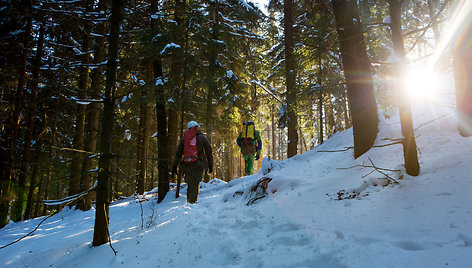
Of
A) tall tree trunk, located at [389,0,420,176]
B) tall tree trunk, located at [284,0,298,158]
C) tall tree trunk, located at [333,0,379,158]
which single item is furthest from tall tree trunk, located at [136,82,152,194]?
tall tree trunk, located at [389,0,420,176]

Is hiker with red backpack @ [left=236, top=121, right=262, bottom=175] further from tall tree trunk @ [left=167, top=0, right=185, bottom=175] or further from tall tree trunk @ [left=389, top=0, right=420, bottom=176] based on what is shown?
tall tree trunk @ [left=389, top=0, right=420, bottom=176]

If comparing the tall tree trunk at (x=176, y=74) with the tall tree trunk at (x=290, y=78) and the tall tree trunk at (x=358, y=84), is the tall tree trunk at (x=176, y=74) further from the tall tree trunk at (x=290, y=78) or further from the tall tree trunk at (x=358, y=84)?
the tall tree trunk at (x=358, y=84)

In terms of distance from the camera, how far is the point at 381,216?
2.59 meters

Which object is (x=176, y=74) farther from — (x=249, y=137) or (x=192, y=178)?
(x=192, y=178)

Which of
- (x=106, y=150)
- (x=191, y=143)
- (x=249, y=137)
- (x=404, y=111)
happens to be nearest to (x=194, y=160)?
(x=191, y=143)

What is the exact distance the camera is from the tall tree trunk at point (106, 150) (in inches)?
131

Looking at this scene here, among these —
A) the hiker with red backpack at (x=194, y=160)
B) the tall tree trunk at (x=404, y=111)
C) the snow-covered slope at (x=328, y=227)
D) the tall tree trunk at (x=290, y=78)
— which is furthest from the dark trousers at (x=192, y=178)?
the tall tree trunk at (x=404, y=111)

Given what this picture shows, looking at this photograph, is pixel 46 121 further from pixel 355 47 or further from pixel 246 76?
pixel 355 47

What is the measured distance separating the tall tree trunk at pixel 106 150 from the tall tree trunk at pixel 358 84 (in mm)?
4661

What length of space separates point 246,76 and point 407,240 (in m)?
10.7

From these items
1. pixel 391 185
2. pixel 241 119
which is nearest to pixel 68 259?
pixel 391 185

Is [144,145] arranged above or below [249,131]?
below

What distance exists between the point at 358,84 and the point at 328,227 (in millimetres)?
3659

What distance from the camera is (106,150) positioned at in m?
3.44
